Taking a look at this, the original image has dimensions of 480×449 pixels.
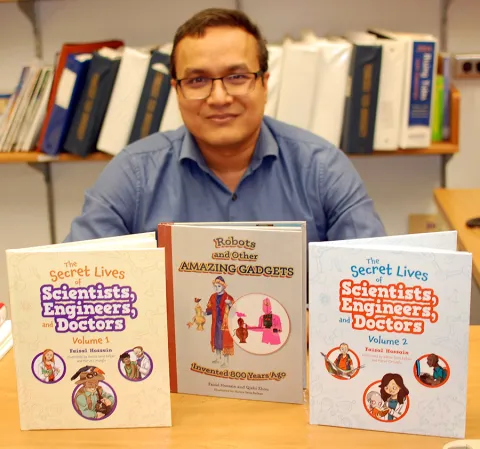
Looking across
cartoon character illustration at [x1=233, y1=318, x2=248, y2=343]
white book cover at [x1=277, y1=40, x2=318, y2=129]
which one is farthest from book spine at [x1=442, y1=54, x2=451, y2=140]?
cartoon character illustration at [x1=233, y1=318, x2=248, y2=343]

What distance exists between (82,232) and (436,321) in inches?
38.4

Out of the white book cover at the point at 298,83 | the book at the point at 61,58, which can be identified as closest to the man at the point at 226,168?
the white book cover at the point at 298,83

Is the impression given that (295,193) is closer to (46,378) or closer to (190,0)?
(46,378)

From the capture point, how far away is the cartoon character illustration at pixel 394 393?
105cm

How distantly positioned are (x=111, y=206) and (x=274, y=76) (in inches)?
36.5

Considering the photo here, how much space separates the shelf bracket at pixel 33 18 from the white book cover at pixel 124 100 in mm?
517

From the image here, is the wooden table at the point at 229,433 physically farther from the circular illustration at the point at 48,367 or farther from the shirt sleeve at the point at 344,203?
the shirt sleeve at the point at 344,203

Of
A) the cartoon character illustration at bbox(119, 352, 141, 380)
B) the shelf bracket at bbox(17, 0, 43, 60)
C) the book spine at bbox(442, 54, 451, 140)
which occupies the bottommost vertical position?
the cartoon character illustration at bbox(119, 352, 141, 380)

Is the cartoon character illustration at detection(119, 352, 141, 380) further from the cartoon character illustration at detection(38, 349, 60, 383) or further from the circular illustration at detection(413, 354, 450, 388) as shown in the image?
the circular illustration at detection(413, 354, 450, 388)

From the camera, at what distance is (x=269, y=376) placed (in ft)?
3.83

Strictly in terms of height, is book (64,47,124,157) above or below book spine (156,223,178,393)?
above

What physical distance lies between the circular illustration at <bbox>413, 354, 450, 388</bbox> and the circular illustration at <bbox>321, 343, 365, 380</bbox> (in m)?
0.08

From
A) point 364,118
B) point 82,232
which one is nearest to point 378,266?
point 82,232

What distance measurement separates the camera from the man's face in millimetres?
1648
